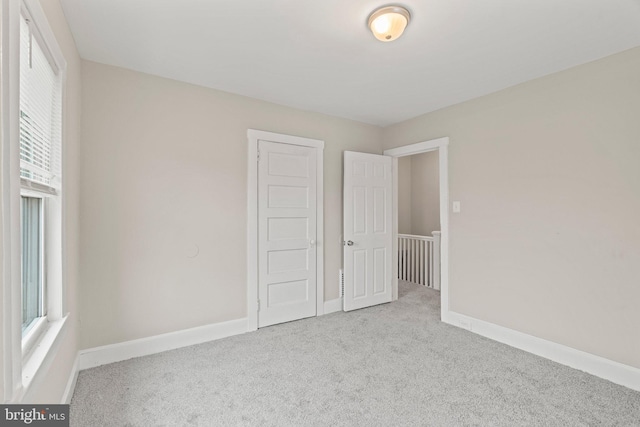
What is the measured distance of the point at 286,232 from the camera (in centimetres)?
344

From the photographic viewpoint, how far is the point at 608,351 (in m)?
2.31

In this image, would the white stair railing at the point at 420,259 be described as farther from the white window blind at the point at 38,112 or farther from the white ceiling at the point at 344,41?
the white window blind at the point at 38,112

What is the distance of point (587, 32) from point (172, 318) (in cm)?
393

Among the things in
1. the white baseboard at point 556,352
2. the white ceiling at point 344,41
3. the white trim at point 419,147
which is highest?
the white ceiling at point 344,41

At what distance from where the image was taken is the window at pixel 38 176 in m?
1.38

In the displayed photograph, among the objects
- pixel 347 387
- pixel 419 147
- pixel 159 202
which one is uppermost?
pixel 419 147

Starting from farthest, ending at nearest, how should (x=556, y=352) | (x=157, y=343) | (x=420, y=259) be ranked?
(x=420, y=259), (x=157, y=343), (x=556, y=352)

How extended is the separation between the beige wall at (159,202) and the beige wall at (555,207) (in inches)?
91.2

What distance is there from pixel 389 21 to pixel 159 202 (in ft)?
7.65

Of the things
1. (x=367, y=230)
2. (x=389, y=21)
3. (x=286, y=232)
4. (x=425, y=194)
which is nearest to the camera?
(x=389, y=21)

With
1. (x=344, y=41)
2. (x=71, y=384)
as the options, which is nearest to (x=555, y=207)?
(x=344, y=41)

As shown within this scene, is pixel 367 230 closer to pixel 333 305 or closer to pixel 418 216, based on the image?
pixel 333 305

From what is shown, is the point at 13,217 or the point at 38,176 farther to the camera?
the point at 38,176

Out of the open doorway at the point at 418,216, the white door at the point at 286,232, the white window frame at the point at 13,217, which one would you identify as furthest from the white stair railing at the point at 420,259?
the white window frame at the point at 13,217
